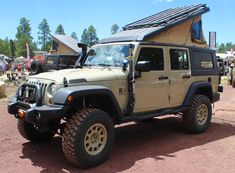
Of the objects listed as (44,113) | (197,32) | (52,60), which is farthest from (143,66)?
(52,60)

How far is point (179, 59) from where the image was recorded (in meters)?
7.24

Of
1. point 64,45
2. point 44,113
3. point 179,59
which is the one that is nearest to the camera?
point 44,113

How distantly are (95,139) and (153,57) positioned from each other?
2.16 metres

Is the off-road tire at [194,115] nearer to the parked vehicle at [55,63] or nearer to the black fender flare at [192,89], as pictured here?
the black fender flare at [192,89]

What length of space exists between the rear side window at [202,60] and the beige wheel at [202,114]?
901mm

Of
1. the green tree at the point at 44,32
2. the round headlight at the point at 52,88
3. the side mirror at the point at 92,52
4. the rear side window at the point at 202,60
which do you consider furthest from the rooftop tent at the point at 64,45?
the green tree at the point at 44,32

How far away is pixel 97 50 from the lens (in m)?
6.95

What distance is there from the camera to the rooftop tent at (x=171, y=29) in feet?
22.3

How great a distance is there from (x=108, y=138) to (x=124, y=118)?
62cm

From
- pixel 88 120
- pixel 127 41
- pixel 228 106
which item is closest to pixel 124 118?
pixel 88 120

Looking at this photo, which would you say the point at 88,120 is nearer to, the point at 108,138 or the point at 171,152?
the point at 108,138

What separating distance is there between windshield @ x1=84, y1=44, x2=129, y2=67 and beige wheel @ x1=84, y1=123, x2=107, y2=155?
1359 mm

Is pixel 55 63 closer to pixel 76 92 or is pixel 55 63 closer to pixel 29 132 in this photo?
pixel 29 132

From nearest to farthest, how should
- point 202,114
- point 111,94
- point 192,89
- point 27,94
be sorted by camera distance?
point 111,94 → point 27,94 → point 192,89 → point 202,114
